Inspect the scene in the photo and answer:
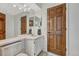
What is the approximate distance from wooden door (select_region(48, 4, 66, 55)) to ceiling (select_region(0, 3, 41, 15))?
302 millimetres

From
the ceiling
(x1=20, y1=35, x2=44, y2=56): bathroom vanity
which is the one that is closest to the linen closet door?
the ceiling

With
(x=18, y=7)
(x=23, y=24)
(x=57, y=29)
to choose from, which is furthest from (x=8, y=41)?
(x=57, y=29)

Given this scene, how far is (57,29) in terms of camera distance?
2186 millimetres

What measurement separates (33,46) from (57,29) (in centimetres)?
58

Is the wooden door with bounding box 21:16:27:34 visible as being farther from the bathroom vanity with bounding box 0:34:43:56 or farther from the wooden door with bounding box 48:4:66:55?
the wooden door with bounding box 48:4:66:55

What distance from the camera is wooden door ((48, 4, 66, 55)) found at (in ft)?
7.01

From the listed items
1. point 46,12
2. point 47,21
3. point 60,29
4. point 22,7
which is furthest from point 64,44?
point 22,7

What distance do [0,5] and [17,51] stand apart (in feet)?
2.89

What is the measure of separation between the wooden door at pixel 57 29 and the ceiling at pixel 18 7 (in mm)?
302

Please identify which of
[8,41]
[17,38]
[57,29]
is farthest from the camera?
[57,29]

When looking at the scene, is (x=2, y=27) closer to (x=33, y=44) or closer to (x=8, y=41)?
(x=8, y=41)

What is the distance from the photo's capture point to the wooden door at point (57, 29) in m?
2.14

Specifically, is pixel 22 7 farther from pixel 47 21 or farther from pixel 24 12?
pixel 47 21

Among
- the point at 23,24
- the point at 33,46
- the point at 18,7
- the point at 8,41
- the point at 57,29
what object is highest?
the point at 18,7
